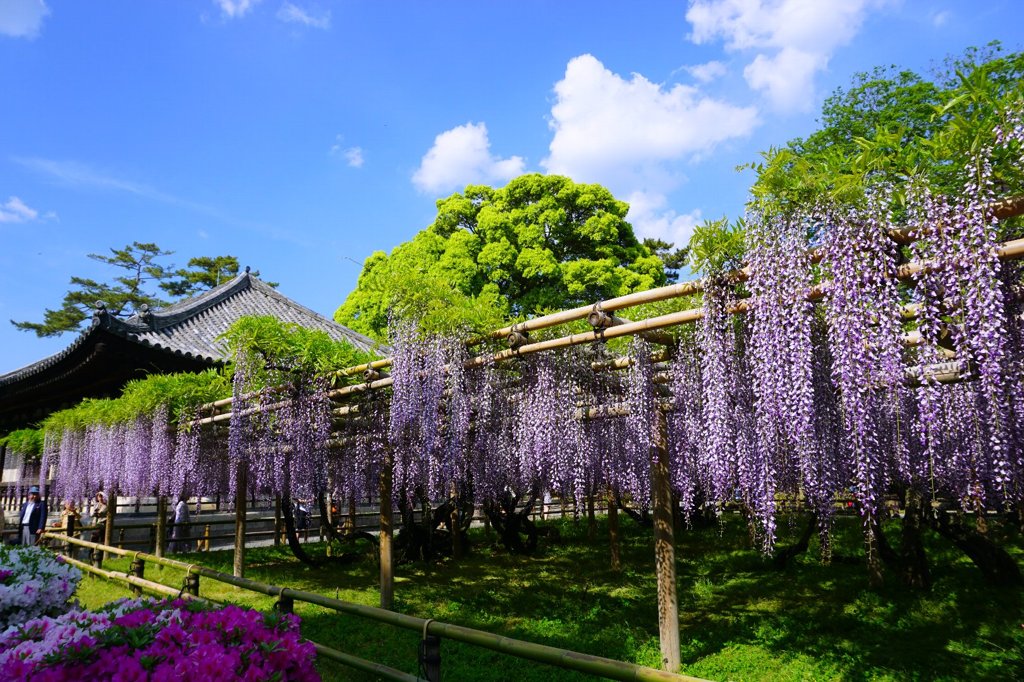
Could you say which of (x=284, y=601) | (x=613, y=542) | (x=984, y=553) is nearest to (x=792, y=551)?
(x=984, y=553)

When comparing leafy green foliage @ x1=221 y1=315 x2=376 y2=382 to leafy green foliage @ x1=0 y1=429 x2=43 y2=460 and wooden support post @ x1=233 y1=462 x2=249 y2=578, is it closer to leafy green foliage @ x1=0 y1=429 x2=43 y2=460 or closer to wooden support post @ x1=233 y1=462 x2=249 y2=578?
wooden support post @ x1=233 y1=462 x2=249 y2=578

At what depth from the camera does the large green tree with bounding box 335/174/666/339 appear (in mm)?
19859

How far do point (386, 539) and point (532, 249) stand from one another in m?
13.4

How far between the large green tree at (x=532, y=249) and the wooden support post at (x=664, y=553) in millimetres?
13326

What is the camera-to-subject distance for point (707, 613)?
7918 mm

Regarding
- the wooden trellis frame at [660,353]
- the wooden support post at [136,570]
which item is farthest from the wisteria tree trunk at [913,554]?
the wooden support post at [136,570]

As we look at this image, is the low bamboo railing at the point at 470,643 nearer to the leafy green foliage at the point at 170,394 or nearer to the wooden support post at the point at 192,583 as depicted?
the wooden support post at the point at 192,583

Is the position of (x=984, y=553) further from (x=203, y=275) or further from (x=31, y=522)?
(x=203, y=275)

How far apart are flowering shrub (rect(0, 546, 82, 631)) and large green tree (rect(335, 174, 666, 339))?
14.9 metres

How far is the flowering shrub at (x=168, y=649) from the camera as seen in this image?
2322 millimetres

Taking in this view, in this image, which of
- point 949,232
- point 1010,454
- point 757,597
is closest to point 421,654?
point 949,232

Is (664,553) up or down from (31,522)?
up

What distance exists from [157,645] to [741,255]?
4014mm

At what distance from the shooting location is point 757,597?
8.53m
